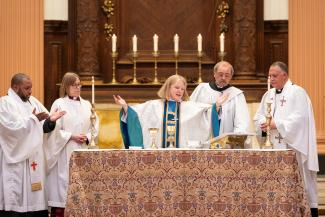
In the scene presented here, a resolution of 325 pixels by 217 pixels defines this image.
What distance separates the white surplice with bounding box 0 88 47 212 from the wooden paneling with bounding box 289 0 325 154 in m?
3.92

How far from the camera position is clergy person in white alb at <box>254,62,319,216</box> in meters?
9.00

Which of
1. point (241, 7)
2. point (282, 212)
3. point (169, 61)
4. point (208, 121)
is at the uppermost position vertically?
point (241, 7)

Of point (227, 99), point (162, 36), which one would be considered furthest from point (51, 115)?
point (162, 36)

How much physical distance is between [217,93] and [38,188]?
2215 millimetres

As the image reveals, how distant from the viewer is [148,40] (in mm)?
12148

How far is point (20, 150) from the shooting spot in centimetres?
915

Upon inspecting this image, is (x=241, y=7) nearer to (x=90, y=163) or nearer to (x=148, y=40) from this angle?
(x=148, y=40)

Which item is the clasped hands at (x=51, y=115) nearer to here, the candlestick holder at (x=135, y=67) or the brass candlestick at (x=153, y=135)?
the brass candlestick at (x=153, y=135)

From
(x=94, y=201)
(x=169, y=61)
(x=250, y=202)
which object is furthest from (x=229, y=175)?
(x=169, y=61)

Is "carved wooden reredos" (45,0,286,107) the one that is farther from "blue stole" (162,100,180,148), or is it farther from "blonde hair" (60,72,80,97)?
"blue stole" (162,100,180,148)

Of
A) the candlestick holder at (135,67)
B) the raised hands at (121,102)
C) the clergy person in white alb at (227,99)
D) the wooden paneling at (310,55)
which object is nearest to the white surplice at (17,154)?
the raised hands at (121,102)

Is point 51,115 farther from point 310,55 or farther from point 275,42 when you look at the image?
point 275,42

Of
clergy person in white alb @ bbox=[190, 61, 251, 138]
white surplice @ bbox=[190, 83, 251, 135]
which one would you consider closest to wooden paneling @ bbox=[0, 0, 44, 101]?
clergy person in white alb @ bbox=[190, 61, 251, 138]

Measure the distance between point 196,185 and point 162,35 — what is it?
15.3 ft
